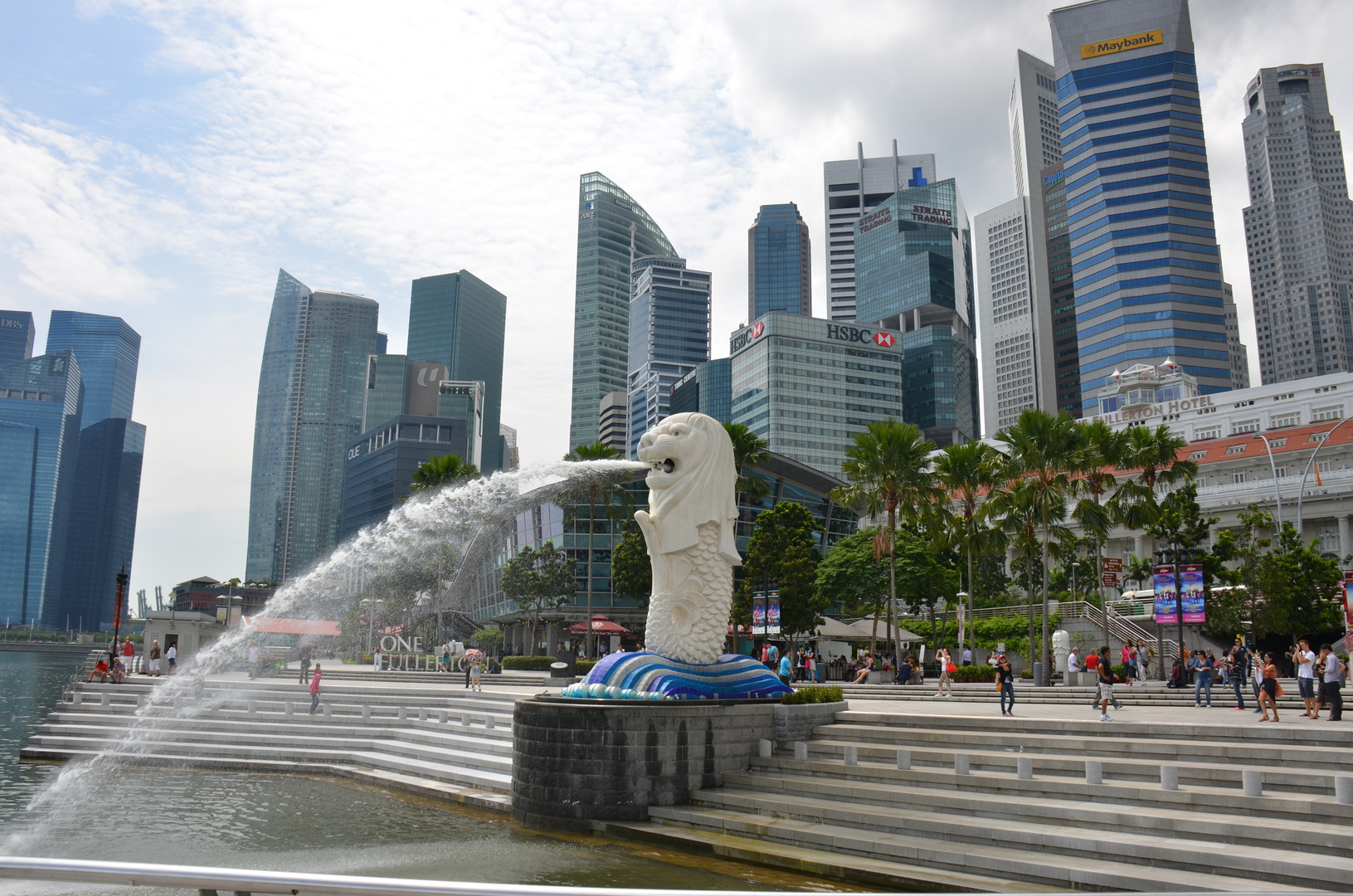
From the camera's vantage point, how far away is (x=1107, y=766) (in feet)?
44.5

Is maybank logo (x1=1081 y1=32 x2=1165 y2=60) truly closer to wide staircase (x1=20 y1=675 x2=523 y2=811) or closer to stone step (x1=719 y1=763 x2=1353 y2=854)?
wide staircase (x1=20 y1=675 x2=523 y2=811)

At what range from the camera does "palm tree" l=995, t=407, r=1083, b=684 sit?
33.9m

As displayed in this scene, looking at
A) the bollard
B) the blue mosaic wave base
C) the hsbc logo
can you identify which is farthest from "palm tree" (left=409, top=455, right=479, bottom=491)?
the hsbc logo

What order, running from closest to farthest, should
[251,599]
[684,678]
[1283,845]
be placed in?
[1283,845] < [684,678] < [251,599]

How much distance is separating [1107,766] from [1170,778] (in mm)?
1181

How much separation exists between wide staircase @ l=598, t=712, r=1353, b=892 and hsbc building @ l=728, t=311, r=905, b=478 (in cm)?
11494

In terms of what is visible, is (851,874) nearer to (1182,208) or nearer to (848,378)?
(848,378)

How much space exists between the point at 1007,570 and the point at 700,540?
69.1 m

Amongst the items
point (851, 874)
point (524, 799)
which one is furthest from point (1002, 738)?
point (524, 799)

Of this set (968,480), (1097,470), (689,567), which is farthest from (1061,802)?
(968,480)

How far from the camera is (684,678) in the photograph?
54.4ft

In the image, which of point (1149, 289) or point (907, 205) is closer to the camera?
point (1149, 289)

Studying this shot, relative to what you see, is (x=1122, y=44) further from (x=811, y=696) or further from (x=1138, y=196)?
(x=811, y=696)

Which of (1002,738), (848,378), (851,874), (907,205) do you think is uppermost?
(907,205)
